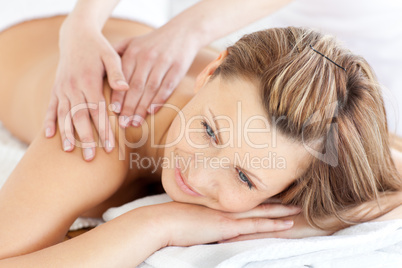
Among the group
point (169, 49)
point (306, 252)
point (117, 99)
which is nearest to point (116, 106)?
point (117, 99)

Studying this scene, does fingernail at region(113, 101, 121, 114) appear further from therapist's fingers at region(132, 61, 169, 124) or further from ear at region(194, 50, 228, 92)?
ear at region(194, 50, 228, 92)

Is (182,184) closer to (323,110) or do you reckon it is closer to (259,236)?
(259,236)

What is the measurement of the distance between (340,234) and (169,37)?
2.38 ft

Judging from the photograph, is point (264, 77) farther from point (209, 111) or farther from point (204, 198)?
point (204, 198)

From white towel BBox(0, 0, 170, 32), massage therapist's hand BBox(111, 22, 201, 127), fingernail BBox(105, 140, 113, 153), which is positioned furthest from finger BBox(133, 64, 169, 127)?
white towel BBox(0, 0, 170, 32)

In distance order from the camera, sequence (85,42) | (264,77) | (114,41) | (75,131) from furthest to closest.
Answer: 1. (114,41)
2. (85,42)
3. (75,131)
4. (264,77)

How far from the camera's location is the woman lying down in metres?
1.04

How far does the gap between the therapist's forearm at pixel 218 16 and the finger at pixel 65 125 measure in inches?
16.5

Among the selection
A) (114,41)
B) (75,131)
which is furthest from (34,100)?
(75,131)

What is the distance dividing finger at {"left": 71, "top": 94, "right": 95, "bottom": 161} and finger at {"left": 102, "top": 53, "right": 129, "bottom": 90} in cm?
9

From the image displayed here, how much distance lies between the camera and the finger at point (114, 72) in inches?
50.6

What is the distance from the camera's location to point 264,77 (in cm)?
108

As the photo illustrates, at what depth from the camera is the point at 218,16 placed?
4.97 ft

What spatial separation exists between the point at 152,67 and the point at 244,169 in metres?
0.46
